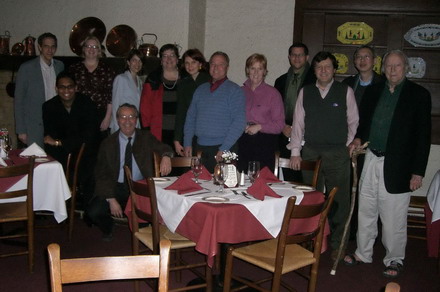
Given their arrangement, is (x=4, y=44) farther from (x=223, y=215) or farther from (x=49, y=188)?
(x=223, y=215)

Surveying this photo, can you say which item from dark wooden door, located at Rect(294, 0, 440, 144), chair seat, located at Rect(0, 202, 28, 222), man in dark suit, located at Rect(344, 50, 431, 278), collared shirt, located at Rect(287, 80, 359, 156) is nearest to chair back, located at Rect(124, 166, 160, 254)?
chair seat, located at Rect(0, 202, 28, 222)

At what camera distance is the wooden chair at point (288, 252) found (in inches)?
87.4

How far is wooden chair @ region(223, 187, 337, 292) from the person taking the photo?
2.22 m

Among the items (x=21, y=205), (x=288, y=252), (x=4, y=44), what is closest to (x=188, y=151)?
(x=21, y=205)

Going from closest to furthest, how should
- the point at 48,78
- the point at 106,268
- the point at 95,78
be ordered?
1. the point at 106,268
2. the point at 95,78
3. the point at 48,78

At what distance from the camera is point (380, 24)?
502 centimetres

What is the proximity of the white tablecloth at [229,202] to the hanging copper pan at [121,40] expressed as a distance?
309cm

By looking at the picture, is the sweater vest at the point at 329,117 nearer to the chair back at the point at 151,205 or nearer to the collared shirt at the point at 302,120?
the collared shirt at the point at 302,120

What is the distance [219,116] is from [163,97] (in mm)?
745

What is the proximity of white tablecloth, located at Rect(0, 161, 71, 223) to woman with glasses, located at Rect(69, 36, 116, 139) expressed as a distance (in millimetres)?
1128

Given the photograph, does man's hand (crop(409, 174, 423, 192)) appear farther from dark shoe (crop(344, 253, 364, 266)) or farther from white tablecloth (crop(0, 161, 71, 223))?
white tablecloth (crop(0, 161, 71, 223))

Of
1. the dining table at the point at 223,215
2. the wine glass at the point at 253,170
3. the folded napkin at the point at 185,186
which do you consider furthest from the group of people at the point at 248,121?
the dining table at the point at 223,215

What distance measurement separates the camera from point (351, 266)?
3457 mm

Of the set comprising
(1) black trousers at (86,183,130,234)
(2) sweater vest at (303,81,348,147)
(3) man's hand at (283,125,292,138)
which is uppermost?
(2) sweater vest at (303,81,348,147)
